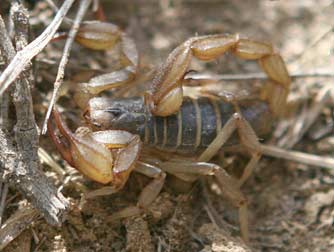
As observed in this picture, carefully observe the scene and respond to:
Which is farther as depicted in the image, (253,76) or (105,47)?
A: (253,76)

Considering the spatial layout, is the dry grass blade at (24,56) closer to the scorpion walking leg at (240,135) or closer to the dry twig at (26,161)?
the dry twig at (26,161)

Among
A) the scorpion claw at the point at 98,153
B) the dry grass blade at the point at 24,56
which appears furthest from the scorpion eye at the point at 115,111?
the dry grass blade at the point at 24,56

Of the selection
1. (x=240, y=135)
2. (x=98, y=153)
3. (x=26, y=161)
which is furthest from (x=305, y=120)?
(x=26, y=161)

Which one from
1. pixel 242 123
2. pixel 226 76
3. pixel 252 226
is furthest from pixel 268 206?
pixel 226 76

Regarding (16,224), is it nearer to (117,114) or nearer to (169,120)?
(117,114)

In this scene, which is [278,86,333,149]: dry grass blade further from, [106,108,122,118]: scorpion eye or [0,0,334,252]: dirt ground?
[106,108,122,118]: scorpion eye

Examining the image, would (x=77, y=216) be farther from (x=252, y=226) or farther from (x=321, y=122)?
(x=321, y=122)
